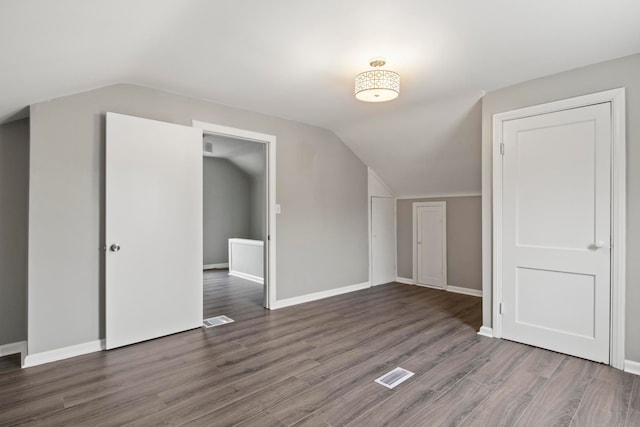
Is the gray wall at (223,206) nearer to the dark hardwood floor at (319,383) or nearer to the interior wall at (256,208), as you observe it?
the interior wall at (256,208)

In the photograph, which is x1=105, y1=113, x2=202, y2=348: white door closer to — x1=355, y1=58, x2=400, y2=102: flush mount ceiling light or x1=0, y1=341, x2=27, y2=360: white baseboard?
x1=0, y1=341, x2=27, y2=360: white baseboard

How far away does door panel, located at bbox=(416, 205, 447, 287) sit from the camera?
17.1ft

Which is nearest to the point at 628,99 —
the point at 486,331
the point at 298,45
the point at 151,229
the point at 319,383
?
the point at 486,331

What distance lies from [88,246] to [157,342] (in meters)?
1.05

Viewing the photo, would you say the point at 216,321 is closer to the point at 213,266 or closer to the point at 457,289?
the point at 457,289

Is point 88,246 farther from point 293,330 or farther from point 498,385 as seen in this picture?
point 498,385

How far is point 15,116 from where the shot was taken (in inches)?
108

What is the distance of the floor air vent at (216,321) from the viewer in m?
3.58

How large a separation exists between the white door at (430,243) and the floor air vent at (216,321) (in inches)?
126

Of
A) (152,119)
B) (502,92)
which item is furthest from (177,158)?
(502,92)

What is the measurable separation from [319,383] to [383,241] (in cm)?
353

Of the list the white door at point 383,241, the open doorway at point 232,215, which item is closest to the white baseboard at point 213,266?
the open doorway at point 232,215

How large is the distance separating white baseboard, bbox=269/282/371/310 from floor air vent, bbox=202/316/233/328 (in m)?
0.59

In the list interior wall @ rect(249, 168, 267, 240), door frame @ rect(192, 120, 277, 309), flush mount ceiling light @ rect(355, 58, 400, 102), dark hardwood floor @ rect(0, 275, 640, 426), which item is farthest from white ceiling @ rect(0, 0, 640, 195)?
interior wall @ rect(249, 168, 267, 240)
